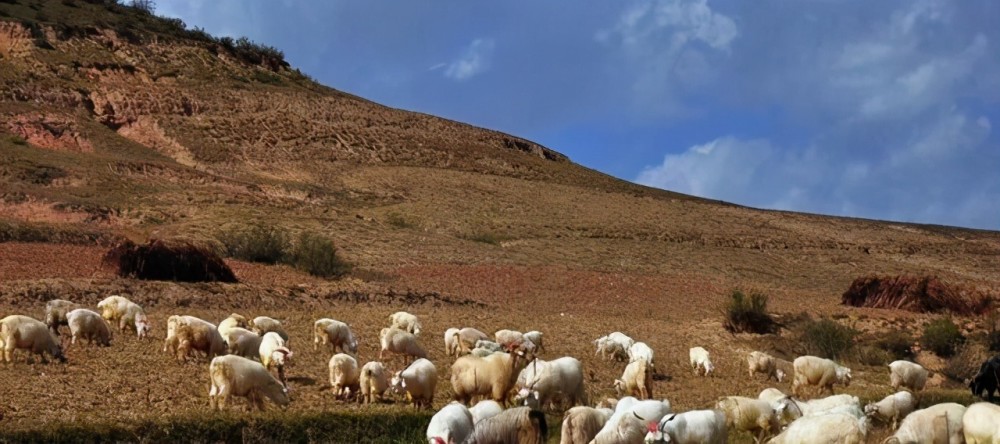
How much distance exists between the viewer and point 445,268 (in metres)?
40.3

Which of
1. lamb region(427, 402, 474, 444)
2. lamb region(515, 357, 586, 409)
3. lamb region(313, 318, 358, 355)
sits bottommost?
lamb region(427, 402, 474, 444)

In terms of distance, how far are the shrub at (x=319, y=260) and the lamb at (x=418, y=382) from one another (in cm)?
1975

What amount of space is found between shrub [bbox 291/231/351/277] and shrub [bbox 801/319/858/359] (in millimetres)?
15600

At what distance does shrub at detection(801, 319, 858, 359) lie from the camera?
92.9 feet

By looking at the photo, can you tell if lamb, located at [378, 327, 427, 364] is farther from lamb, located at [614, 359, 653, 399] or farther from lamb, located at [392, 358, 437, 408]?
lamb, located at [614, 359, 653, 399]

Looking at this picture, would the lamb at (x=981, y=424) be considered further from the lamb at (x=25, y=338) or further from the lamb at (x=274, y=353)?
the lamb at (x=25, y=338)

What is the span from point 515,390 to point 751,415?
3696 millimetres

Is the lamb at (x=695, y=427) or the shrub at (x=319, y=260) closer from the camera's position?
the lamb at (x=695, y=427)

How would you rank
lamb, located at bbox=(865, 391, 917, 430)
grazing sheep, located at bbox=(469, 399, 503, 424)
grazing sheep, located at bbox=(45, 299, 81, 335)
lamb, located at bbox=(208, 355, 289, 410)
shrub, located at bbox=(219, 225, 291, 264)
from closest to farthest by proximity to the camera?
grazing sheep, located at bbox=(469, 399, 503, 424) < lamb, located at bbox=(208, 355, 289, 410) < lamb, located at bbox=(865, 391, 917, 430) < grazing sheep, located at bbox=(45, 299, 81, 335) < shrub, located at bbox=(219, 225, 291, 264)

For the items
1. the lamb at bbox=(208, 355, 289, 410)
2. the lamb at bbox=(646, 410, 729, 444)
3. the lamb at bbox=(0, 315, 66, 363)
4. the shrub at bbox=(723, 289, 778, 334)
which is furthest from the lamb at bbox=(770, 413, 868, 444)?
the shrub at bbox=(723, 289, 778, 334)

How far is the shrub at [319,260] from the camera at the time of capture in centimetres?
3500

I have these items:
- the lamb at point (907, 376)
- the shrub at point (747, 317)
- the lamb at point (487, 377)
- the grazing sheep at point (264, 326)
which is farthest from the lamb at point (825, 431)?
the shrub at point (747, 317)

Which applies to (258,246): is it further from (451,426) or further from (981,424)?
(981,424)

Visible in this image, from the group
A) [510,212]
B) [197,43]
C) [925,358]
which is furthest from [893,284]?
[197,43]
